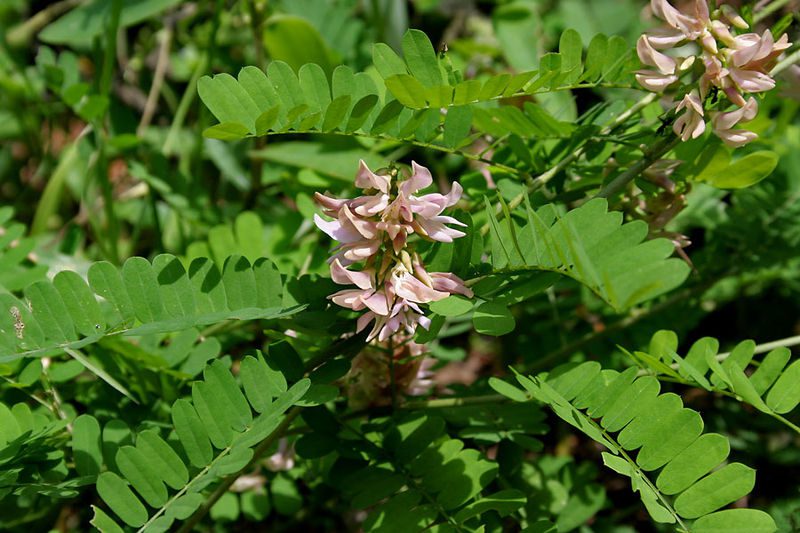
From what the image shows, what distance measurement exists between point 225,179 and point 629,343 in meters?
1.00

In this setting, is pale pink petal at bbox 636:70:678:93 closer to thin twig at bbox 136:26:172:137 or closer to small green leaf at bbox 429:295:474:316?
small green leaf at bbox 429:295:474:316

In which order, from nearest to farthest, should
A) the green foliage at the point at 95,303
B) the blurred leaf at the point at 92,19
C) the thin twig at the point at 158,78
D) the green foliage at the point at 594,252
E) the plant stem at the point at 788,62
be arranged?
the green foliage at the point at 594,252 < the green foliage at the point at 95,303 < the plant stem at the point at 788,62 < the blurred leaf at the point at 92,19 < the thin twig at the point at 158,78

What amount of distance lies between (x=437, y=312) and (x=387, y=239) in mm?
98

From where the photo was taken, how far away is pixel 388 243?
2.87 ft

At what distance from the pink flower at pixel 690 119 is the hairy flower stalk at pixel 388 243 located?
268 mm

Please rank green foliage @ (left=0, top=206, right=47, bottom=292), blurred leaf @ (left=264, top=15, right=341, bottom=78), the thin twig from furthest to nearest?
the thin twig, blurred leaf @ (left=264, top=15, right=341, bottom=78), green foliage @ (left=0, top=206, right=47, bottom=292)

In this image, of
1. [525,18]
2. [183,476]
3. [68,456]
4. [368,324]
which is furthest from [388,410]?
[525,18]

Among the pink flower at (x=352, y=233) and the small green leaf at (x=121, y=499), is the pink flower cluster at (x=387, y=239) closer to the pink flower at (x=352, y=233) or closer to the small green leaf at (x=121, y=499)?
the pink flower at (x=352, y=233)

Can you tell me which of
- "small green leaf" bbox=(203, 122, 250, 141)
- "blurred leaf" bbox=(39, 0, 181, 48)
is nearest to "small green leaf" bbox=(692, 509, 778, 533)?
"small green leaf" bbox=(203, 122, 250, 141)

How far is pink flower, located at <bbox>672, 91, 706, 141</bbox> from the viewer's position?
0.89 metres

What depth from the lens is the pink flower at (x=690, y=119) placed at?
89 centimetres

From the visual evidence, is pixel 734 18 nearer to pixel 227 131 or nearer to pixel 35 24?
pixel 227 131

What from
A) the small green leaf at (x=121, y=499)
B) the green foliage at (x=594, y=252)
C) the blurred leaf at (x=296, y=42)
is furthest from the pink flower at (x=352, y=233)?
the blurred leaf at (x=296, y=42)

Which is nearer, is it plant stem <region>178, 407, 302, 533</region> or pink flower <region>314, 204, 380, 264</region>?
pink flower <region>314, 204, 380, 264</region>
